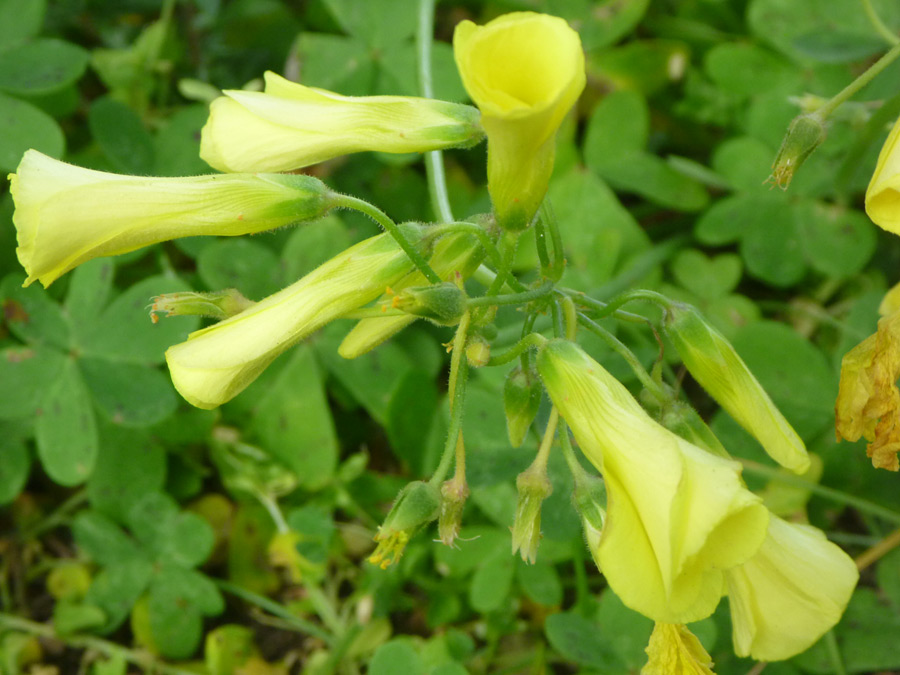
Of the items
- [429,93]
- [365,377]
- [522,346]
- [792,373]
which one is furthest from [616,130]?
[522,346]

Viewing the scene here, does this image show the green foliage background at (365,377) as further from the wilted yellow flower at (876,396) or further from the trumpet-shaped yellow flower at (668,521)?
the trumpet-shaped yellow flower at (668,521)

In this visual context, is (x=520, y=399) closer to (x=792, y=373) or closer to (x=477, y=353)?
(x=477, y=353)

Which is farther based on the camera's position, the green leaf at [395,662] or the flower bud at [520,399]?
the green leaf at [395,662]

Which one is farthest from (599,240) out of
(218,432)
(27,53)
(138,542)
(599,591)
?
(27,53)

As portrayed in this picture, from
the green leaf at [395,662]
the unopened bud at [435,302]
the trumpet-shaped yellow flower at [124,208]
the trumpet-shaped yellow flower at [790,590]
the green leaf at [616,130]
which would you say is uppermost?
the trumpet-shaped yellow flower at [124,208]

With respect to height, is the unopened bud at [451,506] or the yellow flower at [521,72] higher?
the yellow flower at [521,72]

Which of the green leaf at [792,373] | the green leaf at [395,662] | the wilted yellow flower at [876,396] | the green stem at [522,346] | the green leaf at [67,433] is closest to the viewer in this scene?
the green stem at [522,346]

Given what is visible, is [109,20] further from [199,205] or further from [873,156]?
[873,156]

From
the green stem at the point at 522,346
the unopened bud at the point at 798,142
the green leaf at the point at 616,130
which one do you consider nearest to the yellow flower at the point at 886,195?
the unopened bud at the point at 798,142
